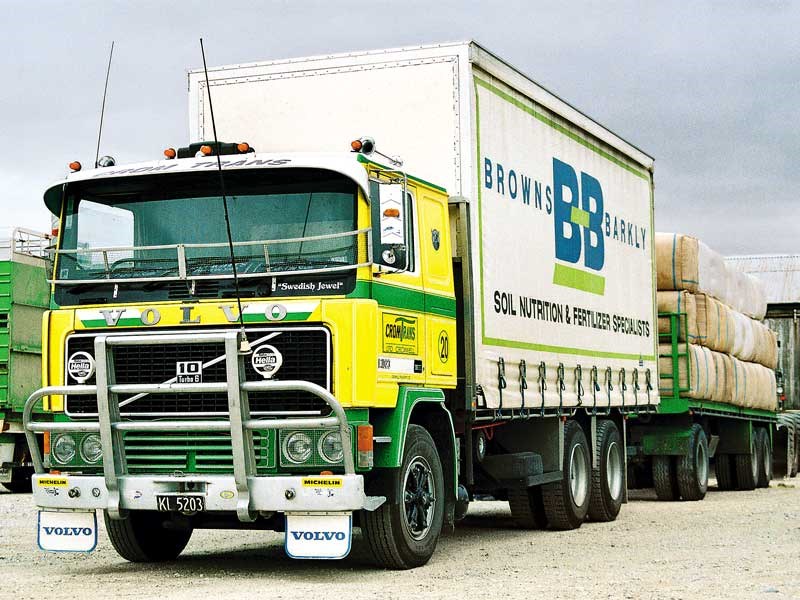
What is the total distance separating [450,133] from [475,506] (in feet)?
27.5

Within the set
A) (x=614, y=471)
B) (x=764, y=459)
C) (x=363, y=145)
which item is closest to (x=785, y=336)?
(x=764, y=459)

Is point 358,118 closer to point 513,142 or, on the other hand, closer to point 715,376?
point 513,142

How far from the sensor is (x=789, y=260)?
150 feet

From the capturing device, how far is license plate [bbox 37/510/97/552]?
9.76 m

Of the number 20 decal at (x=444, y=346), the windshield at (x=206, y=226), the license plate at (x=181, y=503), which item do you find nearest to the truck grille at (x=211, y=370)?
the windshield at (x=206, y=226)

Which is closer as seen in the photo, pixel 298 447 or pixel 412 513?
pixel 298 447

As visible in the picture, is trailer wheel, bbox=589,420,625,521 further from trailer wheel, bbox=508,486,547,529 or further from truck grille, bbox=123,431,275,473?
truck grille, bbox=123,431,275,473

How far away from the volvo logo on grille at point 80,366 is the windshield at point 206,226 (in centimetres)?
55

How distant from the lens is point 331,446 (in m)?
9.26

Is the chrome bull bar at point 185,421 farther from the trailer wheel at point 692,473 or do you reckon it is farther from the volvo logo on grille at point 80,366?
the trailer wheel at point 692,473

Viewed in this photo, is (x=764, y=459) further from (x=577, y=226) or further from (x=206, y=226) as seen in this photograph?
(x=206, y=226)

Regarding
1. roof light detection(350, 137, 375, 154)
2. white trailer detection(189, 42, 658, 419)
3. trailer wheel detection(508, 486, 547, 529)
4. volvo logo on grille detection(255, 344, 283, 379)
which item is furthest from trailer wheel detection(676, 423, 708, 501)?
volvo logo on grille detection(255, 344, 283, 379)

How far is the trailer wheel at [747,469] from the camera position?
22625 mm

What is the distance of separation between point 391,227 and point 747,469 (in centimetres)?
1518
